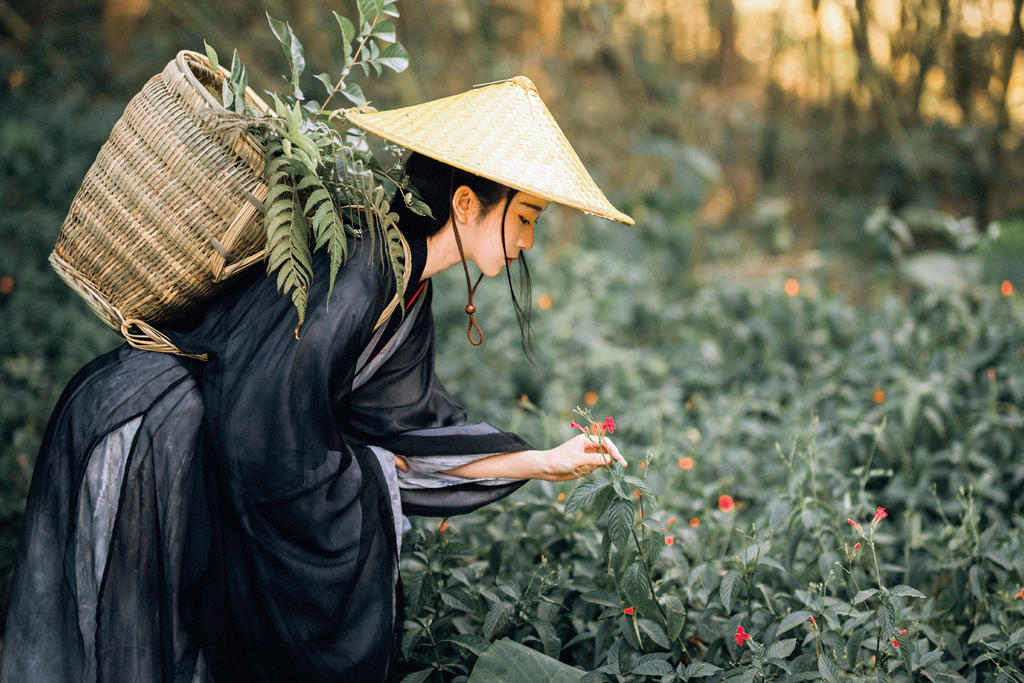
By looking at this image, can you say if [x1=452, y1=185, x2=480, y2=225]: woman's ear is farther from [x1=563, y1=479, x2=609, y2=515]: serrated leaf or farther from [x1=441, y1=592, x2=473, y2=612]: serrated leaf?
[x1=441, y1=592, x2=473, y2=612]: serrated leaf

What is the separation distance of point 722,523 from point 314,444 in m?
1.54

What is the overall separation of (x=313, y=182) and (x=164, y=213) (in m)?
0.32

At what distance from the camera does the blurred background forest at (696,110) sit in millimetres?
4973

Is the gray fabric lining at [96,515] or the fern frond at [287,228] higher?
the fern frond at [287,228]

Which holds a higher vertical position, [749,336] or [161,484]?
[161,484]

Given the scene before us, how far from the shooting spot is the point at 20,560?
1677mm

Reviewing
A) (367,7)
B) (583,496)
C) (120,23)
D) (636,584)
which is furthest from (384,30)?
(120,23)

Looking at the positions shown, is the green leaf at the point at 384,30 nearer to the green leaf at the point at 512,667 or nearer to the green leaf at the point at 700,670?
the green leaf at the point at 512,667

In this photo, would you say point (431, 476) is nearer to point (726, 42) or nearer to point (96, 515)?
point (96, 515)

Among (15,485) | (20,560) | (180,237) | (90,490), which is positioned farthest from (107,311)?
(15,485)

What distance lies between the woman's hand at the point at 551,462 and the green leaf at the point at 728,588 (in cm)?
48

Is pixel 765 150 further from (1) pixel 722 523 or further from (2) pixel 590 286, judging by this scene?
(1) pixel 722 523

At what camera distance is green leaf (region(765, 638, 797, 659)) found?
6.07 feet

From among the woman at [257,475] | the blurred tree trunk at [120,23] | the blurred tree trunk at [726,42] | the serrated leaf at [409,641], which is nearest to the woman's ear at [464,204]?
the woman at [257,475]
